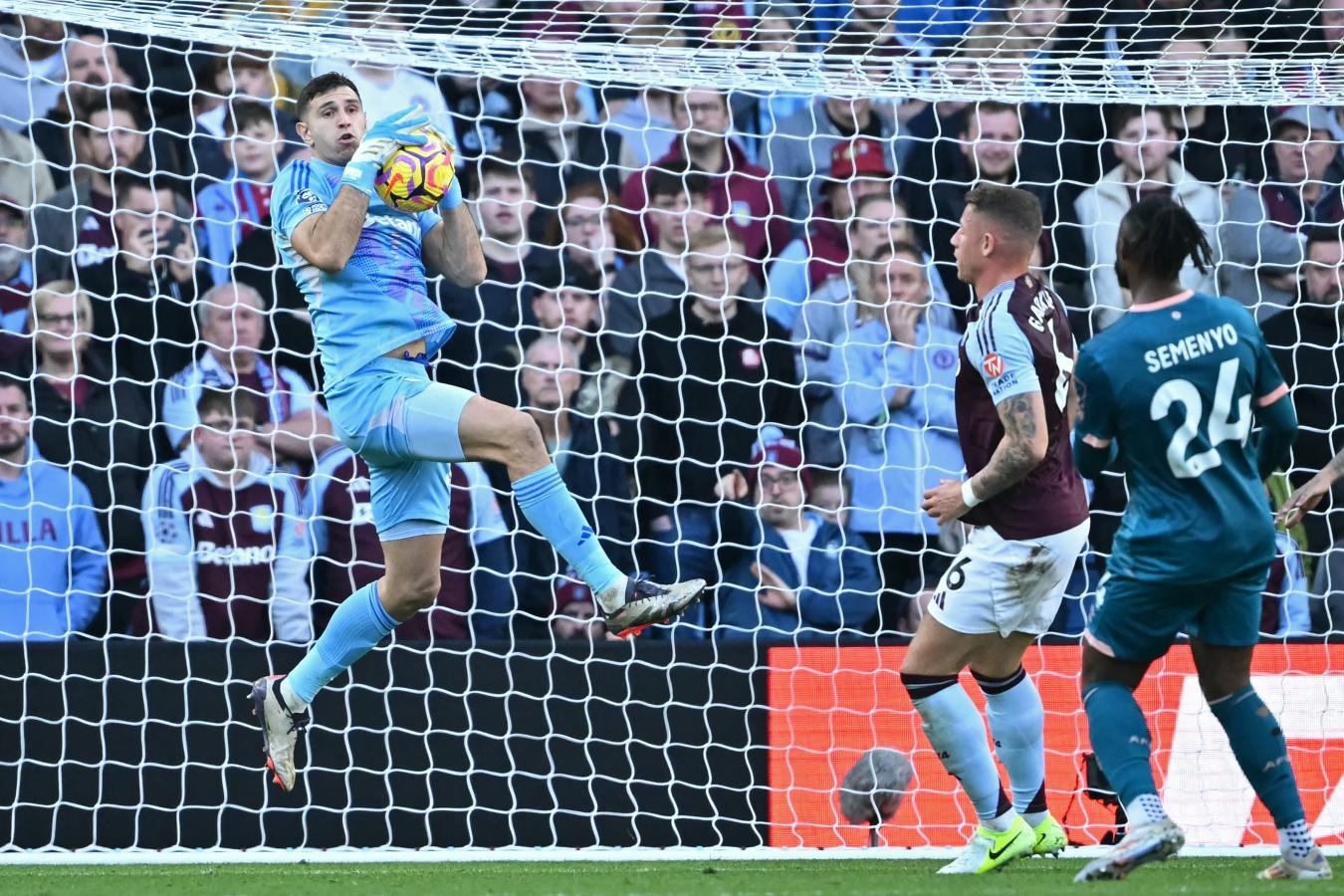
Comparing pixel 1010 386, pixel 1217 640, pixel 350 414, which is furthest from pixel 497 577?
pixel 1217 640

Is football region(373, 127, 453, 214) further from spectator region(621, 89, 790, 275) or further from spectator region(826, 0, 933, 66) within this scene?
→ spectator region(621, 89, 790, 275)

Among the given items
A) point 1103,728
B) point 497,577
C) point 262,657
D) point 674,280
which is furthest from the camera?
point 674,280

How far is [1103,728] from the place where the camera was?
3.94 m

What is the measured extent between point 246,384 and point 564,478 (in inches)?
54.2

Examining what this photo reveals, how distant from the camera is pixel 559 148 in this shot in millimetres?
7773

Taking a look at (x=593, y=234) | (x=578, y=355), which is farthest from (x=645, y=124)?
(x=578, y=355)

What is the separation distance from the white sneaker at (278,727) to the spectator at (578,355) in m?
2.53

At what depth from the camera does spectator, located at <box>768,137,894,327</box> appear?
758 centimetres

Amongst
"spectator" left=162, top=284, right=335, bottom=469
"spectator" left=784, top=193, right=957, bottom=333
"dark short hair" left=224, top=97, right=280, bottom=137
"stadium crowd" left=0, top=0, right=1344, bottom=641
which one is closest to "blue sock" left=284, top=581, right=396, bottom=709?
"stadium crowd" left=0, top=0, right=1344, bottom=641

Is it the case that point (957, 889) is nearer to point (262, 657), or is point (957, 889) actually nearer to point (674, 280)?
point (262, 657)

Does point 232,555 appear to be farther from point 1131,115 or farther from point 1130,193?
point 1131,115

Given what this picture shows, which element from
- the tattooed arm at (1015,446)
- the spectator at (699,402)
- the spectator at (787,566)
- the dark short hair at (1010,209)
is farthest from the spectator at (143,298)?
the tattooed arm at (1015,446)

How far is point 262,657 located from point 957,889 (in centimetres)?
293

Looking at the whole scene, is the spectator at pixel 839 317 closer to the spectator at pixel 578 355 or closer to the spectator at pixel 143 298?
the spectator at pixel 578 355
